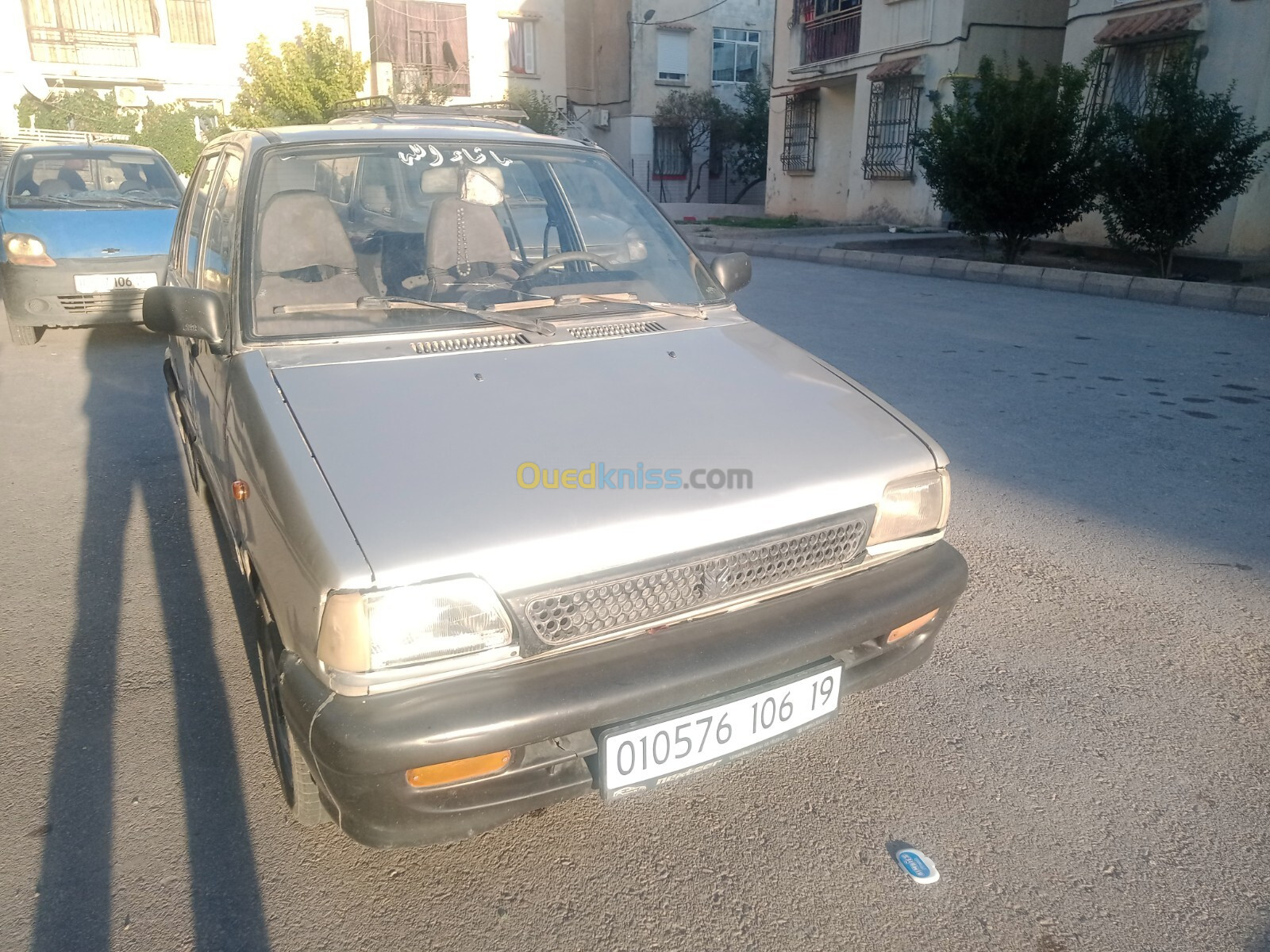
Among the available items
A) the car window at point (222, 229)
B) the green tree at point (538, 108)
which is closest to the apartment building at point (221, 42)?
the green tree at point (538, 108)

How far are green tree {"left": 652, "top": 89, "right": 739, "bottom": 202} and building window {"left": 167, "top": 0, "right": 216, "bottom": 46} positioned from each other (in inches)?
572

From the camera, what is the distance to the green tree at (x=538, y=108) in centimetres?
3123

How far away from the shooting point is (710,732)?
2055mm

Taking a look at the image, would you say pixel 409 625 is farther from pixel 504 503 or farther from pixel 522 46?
pixel 522 46

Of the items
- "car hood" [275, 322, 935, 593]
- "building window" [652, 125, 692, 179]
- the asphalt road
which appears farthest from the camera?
"building window" [652, 125, 692, 179]

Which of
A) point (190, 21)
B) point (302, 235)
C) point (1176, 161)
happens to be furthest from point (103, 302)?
point (190, 21)

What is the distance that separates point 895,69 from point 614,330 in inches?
734

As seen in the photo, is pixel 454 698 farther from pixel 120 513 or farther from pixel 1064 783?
pixel 120 513

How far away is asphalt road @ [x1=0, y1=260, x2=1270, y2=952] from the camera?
2.08 m

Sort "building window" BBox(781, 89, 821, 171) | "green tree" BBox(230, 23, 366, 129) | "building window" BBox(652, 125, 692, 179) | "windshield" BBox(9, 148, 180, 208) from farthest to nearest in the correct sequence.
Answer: "building window" BBox(652, 125, 692, 179) → "green tree" BBox(230, 23, 366, 129) → "building window" BBox(781, 89, 821, 171) → "windshield" BBox(9, 148, 180, 208)

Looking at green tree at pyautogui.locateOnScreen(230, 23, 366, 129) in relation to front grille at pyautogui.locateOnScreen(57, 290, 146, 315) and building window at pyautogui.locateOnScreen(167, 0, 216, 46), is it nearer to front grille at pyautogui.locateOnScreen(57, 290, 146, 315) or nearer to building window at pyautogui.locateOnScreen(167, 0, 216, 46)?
building window at pyautogui.locateOnScreen(167, 0, 216, 46)

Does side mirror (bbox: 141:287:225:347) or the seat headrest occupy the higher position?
the seat headrest

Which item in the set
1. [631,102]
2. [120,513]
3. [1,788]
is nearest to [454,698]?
[1,788]

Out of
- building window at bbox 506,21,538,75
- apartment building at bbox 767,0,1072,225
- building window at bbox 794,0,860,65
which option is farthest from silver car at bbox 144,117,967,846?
building window at bbox 506,21,538,75
